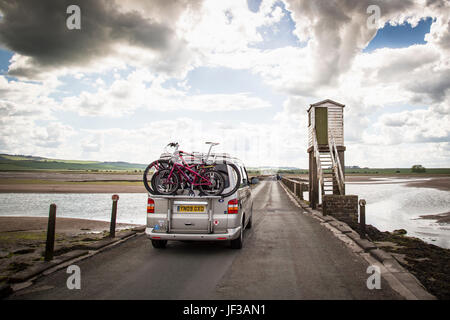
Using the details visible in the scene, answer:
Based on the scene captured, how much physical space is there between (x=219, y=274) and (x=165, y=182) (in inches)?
92.5

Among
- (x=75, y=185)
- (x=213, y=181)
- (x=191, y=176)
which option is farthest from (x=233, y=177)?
(x=75, y=185)

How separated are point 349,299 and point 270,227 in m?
6.05

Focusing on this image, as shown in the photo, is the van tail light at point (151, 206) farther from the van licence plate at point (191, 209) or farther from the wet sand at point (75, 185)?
Answer: the wet sand at point (75, 185)

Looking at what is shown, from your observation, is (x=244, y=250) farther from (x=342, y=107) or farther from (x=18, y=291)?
(x=342, y=107)

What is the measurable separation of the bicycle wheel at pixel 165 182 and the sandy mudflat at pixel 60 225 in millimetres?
6238

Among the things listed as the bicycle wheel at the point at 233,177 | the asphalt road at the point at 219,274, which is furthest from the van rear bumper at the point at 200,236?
the bicycle wheel at the point at 233,177

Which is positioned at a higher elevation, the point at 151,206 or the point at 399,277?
the point at 151,206

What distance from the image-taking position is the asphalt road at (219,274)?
4.04 m

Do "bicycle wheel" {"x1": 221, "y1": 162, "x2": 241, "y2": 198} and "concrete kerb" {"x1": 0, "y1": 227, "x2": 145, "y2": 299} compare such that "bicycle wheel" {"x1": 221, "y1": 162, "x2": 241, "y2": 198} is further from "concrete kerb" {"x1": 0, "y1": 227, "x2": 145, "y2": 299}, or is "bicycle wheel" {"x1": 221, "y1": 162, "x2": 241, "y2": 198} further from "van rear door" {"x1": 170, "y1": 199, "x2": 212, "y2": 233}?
"concrete kerb" {"x1": 0, "y1": 227, "x2": 145, "y2": 299}

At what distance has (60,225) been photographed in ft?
41.3

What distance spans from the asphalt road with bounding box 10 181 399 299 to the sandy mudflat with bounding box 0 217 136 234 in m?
5.20

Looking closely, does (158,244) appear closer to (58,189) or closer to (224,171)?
(224,171)
